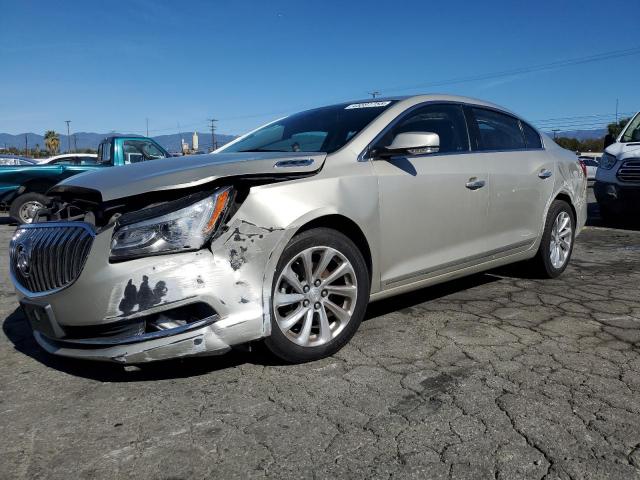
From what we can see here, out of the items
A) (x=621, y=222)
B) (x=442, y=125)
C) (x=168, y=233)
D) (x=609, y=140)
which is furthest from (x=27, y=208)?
(x=621, y=222)

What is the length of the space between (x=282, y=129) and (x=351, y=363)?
6.47ft

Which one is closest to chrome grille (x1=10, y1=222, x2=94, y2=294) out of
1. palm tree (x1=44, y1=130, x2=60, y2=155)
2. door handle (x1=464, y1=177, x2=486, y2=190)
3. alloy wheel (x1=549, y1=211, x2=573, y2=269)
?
door handle (x1=464, y1=177, x2=486, y2=190)

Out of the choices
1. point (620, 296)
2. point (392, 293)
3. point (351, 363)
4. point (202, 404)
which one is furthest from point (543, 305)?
point (202, 404)

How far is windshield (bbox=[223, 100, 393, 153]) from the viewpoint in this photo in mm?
3712

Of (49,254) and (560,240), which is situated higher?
(49,254)

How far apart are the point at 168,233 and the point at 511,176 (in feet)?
9.55

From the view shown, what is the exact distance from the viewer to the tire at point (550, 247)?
501 centimetres

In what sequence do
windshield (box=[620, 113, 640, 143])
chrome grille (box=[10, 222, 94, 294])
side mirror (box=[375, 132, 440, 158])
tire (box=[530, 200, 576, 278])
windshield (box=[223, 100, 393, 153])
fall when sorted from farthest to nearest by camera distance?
windshield (box=[620, 113, 640, 143]) < tire (box=[530, 200, 576, 278]) < windshield (box=[223, 100, 393, 153]) < side mirror (box=[375, 132, 440, 158]) < chrome grille (box=[10, 222, 94, 294])

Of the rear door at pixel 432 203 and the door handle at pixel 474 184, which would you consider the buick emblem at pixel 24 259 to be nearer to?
the rear door at pixel 432 203

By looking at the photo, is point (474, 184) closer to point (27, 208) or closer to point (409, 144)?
point (409, 144)

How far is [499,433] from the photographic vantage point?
2330 mm

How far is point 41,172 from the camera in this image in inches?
411

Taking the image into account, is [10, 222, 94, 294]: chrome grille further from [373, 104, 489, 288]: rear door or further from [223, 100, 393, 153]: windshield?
[373, 104, 489, 288]: rear door

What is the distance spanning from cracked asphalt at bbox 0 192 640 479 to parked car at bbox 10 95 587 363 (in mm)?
238
